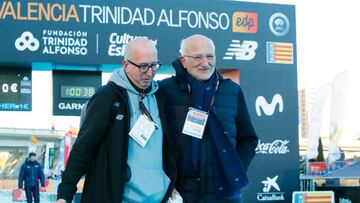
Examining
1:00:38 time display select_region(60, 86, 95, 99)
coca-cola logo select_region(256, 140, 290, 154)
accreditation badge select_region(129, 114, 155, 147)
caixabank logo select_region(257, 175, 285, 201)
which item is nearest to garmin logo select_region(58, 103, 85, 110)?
1:00:38 time display select_region(60, 86, 95, 99)

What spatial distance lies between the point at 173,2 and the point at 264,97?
255 cm

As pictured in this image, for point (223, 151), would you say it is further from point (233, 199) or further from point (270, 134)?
point (270, 134)

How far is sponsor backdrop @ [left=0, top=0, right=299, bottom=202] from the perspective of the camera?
10680mm

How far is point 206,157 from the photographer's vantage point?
288 cm

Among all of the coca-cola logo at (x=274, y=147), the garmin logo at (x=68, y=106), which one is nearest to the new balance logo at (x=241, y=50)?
the coca-cola logo at (x=274, y=147)

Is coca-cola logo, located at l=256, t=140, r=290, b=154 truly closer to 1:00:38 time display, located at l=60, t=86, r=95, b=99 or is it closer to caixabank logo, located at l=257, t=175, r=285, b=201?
caixabank logo, located at l=257, t=175, r=285, b=201

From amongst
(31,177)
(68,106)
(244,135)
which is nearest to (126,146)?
(244,135)

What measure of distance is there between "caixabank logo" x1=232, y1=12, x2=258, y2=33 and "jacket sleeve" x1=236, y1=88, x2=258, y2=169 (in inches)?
335

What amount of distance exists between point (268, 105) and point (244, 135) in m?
8.81

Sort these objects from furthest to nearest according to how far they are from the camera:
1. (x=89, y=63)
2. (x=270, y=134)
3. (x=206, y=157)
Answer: (x=270, y=134) < (x=89, y=63) < (x=206, y=157)

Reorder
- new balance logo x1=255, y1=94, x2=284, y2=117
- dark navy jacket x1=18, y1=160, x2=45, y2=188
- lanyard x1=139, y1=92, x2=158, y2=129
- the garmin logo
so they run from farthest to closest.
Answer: dark navy jacket x1=18, y1=160, x2=45, y2=188
new balance logo x1=255, y1=94, x2=284, y2=117
the garmin logo
lanyard x1=139, y1=92, x2=158, y2=129

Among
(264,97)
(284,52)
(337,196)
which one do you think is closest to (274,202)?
(337,196)

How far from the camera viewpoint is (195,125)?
113 inches

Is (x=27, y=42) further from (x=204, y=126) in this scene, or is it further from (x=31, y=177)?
(x=204, y=126)
